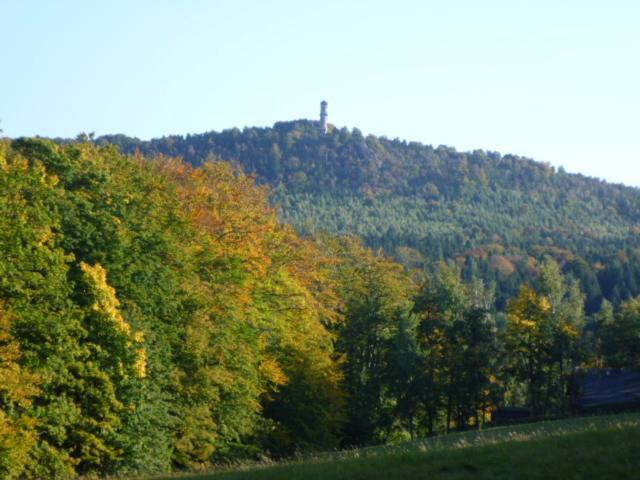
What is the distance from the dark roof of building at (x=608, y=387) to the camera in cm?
7556

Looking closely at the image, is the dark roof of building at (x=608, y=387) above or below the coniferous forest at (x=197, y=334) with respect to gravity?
below

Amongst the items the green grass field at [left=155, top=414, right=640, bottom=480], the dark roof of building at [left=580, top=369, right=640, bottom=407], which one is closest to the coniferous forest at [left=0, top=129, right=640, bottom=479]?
the dark roof of building at [left=580, top=369, right=640, bottom=407]

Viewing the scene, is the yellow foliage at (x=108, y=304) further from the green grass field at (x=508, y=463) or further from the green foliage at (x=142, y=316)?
the green grass field at (x=508, y=463)

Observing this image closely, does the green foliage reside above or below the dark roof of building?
above

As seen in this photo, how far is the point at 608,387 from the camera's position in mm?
90938

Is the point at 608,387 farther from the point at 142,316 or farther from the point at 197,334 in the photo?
the point at 142,316

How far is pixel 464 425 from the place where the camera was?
61188mm

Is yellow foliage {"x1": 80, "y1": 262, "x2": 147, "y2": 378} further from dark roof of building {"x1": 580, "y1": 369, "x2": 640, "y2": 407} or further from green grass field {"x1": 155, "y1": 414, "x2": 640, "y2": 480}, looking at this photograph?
dark roof of building {"x1": 580, "y1": 369, "x2": 640, "y2": 407}

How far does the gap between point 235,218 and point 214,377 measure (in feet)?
30.9

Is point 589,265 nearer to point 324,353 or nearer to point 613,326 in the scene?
point 613,326

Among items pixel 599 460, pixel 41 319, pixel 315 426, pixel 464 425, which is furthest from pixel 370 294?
pixel 599 460

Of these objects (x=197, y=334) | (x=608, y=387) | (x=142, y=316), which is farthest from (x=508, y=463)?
(x=608, y=387)

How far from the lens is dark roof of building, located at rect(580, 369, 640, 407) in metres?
75.6

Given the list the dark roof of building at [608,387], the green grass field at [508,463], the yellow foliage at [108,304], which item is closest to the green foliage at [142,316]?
the yellow foliage at [108,304]
